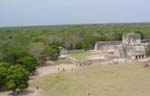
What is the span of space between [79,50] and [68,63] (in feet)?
39.3

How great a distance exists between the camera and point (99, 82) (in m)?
30.0

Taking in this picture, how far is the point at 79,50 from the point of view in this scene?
57406 millimetres

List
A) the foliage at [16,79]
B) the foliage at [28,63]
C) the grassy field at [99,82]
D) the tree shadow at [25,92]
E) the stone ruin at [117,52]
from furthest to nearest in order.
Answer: the stone ruin at [117,52] → the foliage at [28,63] → the tree shadow at [25,92] → the grassy field at [99,82] → the foliage at [16,79]

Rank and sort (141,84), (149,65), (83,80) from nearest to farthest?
(141,84)
(83,80)
(149,65)

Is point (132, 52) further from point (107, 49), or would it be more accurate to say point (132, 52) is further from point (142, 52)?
point (107, 49)

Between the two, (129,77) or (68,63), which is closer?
(129,77)

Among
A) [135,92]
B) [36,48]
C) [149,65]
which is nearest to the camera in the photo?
[135,92]

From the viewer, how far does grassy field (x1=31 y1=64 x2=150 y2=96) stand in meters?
26.0

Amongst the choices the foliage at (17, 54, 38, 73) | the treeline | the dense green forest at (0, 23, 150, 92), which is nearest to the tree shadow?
the treeline

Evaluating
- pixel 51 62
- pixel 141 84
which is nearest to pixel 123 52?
pixel 51 62

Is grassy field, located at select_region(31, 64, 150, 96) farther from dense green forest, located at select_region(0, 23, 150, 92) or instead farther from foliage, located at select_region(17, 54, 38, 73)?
dense green forest, located at select_region(0, 23, 150, 92)

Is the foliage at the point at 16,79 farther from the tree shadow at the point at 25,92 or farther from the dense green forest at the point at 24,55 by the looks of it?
the tree shadow at the point at 25,92

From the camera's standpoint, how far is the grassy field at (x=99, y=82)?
26.0m

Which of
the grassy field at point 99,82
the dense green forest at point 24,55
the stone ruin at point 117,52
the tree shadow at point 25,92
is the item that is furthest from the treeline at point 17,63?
the stone ruin at point 117,52
